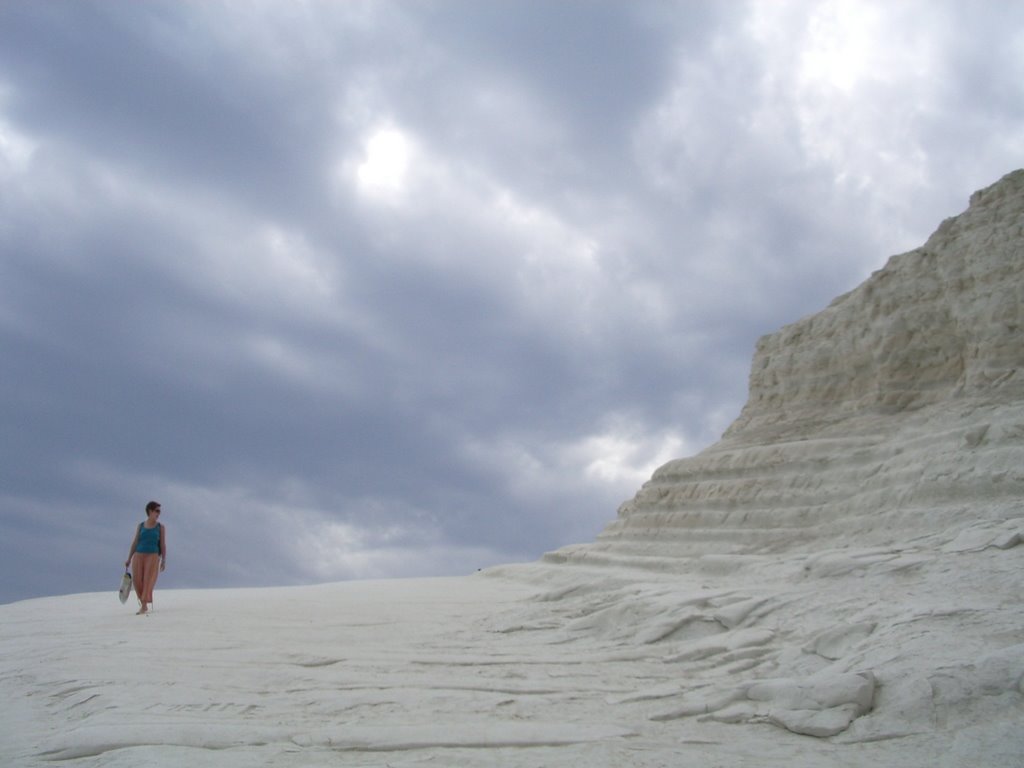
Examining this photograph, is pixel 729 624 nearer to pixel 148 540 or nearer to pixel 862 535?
pixel 862 535

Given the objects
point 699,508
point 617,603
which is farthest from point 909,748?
point 699,508

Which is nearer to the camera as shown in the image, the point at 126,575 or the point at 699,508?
the point at 126,575

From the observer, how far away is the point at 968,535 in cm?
830

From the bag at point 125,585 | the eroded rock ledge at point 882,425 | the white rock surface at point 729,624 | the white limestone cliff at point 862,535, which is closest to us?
the white rock surface at point 729,624

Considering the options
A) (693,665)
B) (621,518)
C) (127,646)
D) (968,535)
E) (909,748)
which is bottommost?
(909,748)

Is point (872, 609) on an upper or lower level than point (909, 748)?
upper

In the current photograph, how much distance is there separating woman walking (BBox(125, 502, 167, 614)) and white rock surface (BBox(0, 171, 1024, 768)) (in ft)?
1.92

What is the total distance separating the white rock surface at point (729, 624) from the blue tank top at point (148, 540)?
93cm

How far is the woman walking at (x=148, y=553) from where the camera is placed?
11.6 meters

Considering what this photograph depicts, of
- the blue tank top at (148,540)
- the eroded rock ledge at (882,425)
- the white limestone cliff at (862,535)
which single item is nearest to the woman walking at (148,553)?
the blue tank top at (148,540)

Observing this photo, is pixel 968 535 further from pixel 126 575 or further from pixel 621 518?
pixel 126 575

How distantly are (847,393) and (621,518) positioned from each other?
16.5 feet

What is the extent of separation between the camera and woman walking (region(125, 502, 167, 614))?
11633mm

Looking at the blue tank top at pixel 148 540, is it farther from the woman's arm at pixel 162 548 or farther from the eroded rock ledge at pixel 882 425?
the eroded rock ledge at pixel 882 425
